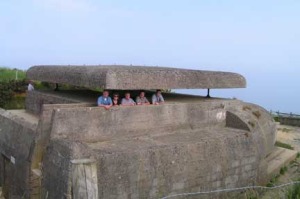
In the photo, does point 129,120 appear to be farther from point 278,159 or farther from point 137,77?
point 278,159

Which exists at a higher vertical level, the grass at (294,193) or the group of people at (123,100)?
the group of people at (123,100)

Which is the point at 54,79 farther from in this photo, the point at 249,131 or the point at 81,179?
the point at 249,131

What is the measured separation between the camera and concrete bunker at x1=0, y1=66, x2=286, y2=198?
20.3ft

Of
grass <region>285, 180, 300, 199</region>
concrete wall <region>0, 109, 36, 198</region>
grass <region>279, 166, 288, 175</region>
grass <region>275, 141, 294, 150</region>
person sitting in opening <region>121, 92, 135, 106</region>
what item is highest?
person sitting in opening <region>121, 92, 135, 106</region>

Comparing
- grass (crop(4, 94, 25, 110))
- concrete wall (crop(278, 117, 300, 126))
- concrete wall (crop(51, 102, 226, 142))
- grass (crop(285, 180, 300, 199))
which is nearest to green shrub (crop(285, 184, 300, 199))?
grass (crop(285, 180, 300, 199))

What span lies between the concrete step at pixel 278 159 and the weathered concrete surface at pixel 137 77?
2.02m

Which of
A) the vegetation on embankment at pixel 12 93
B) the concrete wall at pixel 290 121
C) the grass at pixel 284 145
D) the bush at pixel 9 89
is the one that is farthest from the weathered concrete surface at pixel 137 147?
the concrete wall at pixel 290 121

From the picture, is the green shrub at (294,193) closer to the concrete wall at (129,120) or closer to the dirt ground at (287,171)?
the dirt ground at (287,171)

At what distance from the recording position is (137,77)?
24.5 feet

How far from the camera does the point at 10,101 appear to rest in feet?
45.2

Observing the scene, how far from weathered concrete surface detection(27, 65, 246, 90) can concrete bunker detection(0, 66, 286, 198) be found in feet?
0.06

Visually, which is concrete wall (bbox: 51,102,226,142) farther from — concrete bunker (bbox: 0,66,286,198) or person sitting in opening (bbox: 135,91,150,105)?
person sitting in opening (bbox: 135,91,150,105)

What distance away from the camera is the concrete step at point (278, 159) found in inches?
375

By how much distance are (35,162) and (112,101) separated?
70.5 inches
